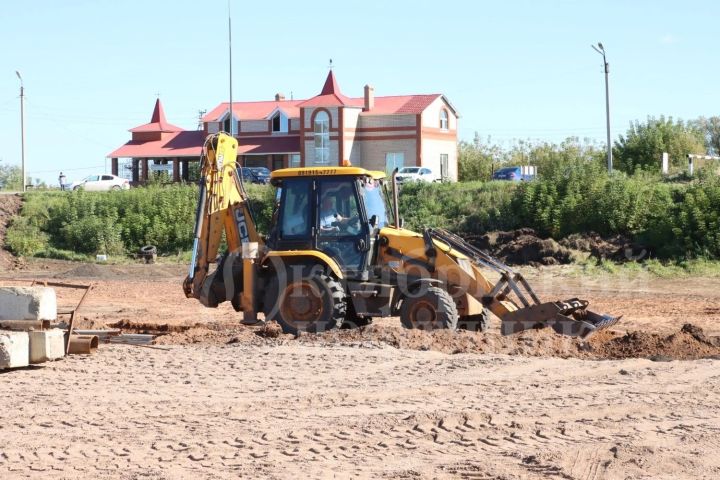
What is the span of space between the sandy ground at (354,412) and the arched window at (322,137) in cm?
4505

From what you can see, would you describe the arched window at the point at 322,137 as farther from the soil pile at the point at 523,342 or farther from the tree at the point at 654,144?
the soil pile at the point at 523,342

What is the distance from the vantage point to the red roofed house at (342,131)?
59.6 m

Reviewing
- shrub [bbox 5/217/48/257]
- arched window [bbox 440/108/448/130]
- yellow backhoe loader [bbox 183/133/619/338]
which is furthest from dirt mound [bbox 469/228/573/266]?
arched window [bbox 440/108/448/130]

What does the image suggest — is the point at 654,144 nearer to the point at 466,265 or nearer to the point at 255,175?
the point at 255,175

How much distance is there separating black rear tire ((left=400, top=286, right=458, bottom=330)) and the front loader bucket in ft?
2.48

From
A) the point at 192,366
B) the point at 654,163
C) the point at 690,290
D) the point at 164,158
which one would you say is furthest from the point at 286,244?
the point at 164,158

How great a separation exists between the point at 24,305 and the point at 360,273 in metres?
4.42

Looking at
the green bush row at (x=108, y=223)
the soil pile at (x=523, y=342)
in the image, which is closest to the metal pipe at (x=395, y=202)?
the soil pile at (x=523, y=342)

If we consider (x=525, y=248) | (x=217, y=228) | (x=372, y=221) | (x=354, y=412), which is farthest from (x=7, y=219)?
(x=354, y=412)

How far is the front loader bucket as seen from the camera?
44.8 feet

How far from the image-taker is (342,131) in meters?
59.3

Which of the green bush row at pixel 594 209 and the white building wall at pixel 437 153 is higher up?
the white building wall at pixel 437 153

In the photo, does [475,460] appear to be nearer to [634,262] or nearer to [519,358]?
[519,358]

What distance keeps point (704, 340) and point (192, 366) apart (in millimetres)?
6618
